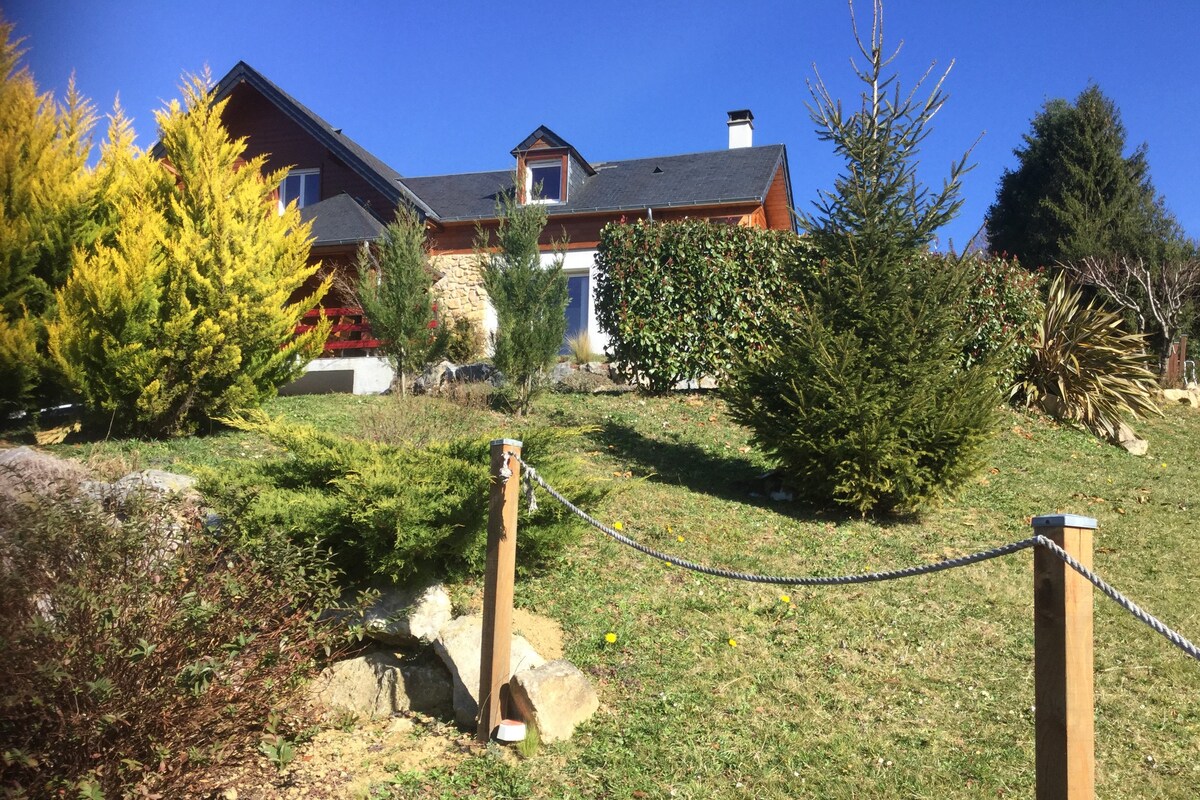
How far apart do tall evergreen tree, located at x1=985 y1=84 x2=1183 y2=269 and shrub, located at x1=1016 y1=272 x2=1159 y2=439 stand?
375 inches

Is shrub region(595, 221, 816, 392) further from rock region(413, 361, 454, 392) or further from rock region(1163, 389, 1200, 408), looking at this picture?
rock region(1163, 389, 1200, 408)

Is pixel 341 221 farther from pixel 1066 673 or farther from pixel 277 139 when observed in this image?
pixel 1066 673

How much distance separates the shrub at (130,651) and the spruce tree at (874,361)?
4710mm

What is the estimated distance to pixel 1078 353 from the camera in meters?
12.5

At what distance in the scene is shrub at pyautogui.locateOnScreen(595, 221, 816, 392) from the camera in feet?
37.8

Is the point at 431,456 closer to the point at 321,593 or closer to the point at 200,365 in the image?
the point at 321,593

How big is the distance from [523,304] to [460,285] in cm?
1000

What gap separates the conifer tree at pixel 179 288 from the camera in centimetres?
771

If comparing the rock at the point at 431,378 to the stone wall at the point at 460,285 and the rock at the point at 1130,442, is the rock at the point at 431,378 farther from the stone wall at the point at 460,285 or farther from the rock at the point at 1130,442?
the rock at the point at 1130,442

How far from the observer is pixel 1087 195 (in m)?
22.4

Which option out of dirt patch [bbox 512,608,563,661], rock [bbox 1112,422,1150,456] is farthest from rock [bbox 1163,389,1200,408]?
dirt patch [bbox 512,608,563,661]

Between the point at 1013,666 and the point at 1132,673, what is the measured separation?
673 mm

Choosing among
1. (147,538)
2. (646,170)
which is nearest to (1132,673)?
(147,538)

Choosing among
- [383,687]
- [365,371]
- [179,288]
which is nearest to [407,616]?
[383,687]
